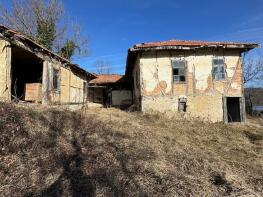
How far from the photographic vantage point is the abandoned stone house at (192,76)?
793 inches

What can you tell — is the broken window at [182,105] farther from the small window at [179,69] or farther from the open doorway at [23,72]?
the open doorway at [23,72]

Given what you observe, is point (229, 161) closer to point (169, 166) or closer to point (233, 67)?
point (169, 166)

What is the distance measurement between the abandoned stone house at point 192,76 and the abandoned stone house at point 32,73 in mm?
4542

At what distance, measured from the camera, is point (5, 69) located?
14148 millimetres

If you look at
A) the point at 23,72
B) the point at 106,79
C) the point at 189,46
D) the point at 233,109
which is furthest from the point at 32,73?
the point at 233,109

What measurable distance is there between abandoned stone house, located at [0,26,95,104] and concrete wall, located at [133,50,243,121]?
4.88 meters

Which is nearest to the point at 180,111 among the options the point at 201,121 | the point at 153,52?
the point at 201,121

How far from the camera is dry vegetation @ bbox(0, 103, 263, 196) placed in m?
8.80

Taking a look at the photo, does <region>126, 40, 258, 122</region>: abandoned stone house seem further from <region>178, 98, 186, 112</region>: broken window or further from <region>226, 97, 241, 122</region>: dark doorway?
<region>226, 97, 241, 122</region>: dark doorway

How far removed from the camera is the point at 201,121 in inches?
771

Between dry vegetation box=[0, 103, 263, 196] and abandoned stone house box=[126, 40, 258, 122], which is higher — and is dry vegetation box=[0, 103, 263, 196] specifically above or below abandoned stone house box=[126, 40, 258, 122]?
below

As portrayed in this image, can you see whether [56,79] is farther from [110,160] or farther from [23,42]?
[110,160]

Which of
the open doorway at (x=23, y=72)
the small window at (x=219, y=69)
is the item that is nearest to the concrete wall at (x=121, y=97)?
the small window at (x=219, y=69)

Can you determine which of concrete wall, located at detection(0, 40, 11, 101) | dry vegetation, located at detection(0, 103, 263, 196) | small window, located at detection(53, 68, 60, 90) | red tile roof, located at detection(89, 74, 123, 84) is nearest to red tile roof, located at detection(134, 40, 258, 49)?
small window, located at detection(53, 68, 60, 90)
